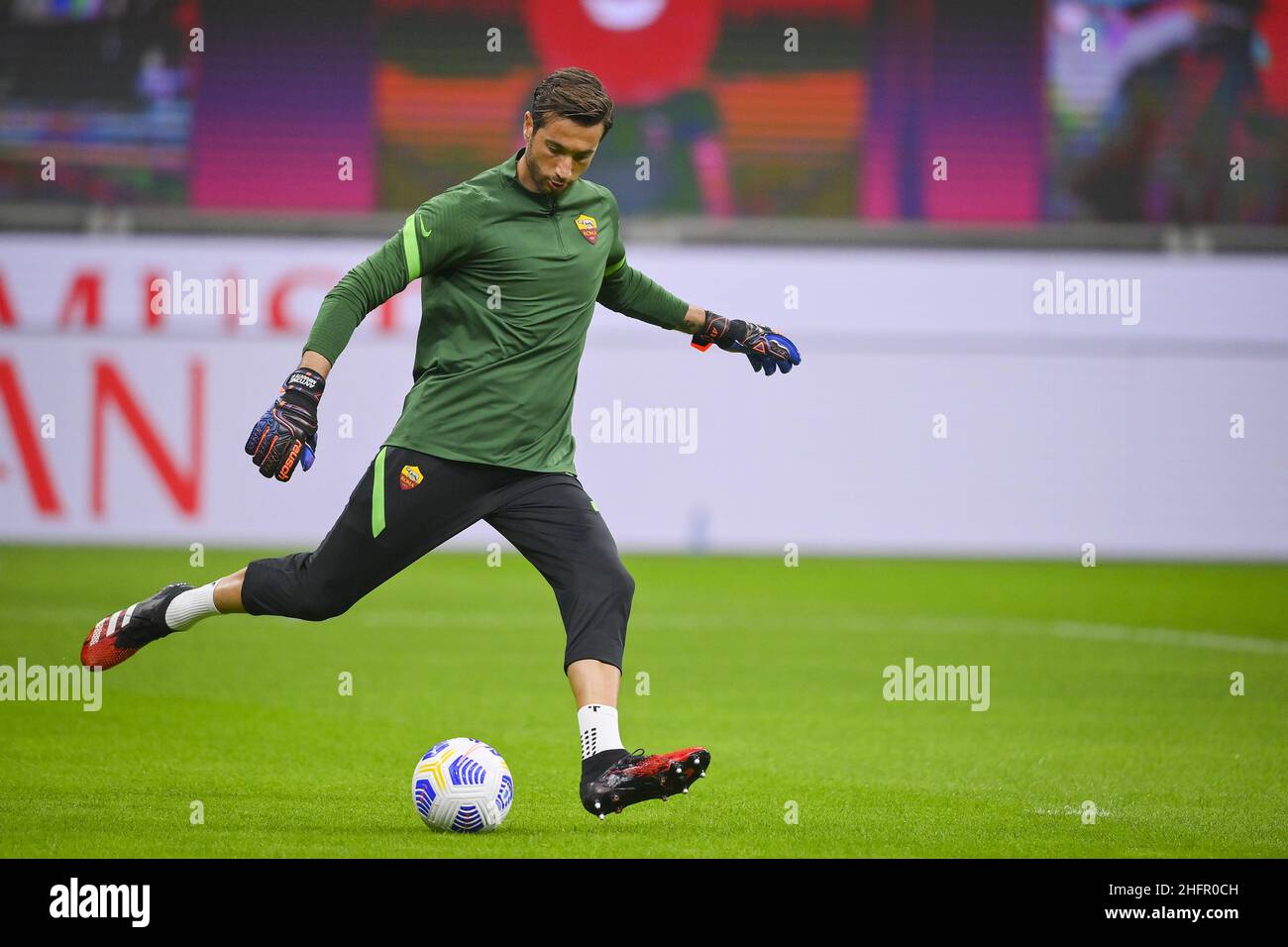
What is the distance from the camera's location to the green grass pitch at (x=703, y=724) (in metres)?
6.04

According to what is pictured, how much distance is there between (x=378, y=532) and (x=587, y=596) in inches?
26.9

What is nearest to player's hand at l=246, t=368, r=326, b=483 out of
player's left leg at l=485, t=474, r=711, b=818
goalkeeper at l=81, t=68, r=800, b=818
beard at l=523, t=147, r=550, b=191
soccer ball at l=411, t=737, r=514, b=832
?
goalkeeper at l=81, t=68, r=800, b=818

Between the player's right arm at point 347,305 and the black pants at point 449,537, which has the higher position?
the player's right arm at point 347,305

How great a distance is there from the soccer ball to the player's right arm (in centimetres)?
104

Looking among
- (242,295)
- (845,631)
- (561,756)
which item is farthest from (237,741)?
(242,295)

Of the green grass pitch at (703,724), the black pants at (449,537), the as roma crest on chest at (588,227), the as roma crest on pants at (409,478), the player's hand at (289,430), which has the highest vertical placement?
the as roma crest on chest at (588,227)

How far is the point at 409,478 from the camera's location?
6008 millimetres

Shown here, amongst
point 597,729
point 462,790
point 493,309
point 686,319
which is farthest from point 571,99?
point 462,790

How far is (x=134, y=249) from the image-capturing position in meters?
18.7

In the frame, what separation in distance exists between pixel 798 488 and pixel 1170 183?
240 inches

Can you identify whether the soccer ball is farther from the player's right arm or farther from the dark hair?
the dark hair

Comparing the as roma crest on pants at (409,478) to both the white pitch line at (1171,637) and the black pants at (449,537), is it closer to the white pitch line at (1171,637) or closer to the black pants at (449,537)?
the black pants at (449,537)

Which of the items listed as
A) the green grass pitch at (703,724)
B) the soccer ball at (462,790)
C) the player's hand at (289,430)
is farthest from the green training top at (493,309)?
the green grass pitch at (703,724)

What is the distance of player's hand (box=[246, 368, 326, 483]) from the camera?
217 inches
